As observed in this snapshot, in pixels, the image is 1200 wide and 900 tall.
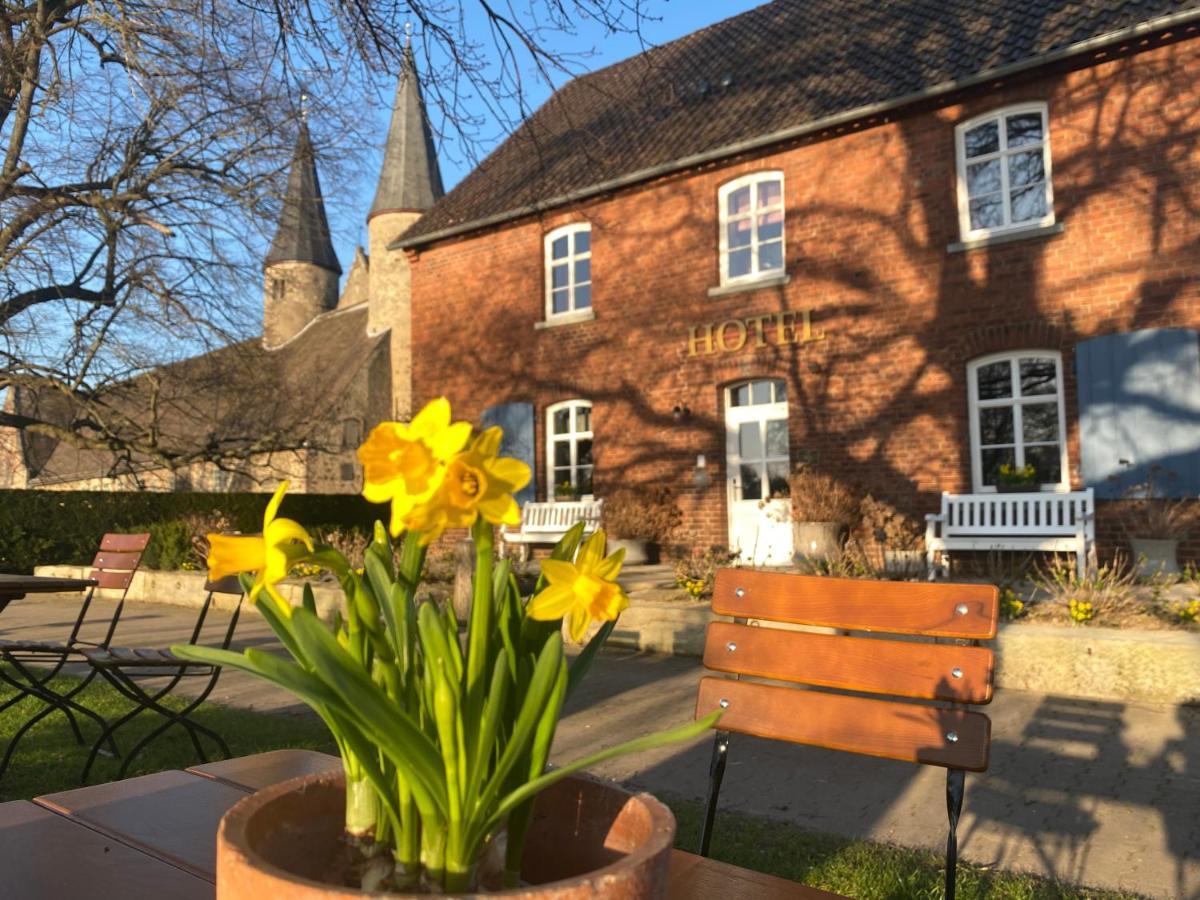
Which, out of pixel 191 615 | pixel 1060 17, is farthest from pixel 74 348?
pixel 1060 17

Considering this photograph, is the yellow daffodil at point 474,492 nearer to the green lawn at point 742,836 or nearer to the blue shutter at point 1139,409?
the green lawn at point 742,836

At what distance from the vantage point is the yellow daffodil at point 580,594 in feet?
2.73

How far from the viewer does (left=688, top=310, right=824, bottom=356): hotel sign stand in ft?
39.7

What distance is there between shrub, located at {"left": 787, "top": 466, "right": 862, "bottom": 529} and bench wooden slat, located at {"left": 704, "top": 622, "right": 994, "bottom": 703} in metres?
9.01

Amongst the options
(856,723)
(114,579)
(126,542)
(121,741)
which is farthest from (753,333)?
(856,723)

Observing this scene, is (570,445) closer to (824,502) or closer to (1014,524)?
(824,502)

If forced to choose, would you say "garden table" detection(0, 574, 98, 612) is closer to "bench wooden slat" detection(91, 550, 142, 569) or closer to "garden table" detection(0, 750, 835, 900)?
"bench wooden slat" detection(91, 550, 142, 569)

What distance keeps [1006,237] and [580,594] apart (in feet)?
36.7

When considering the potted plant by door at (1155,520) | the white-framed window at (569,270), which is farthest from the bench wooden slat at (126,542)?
the white-framed window at (569,270)

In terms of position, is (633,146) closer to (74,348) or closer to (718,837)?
(74,348)

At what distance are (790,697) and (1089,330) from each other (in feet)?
31.4

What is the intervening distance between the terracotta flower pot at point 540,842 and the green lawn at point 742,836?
2.19 meters

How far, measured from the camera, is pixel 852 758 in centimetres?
450

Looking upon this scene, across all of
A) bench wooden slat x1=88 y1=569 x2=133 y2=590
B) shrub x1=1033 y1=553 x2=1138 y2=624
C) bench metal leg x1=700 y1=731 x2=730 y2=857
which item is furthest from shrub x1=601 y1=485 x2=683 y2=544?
bench metal leg x1=700 y1=731 x2=730 y2=857
